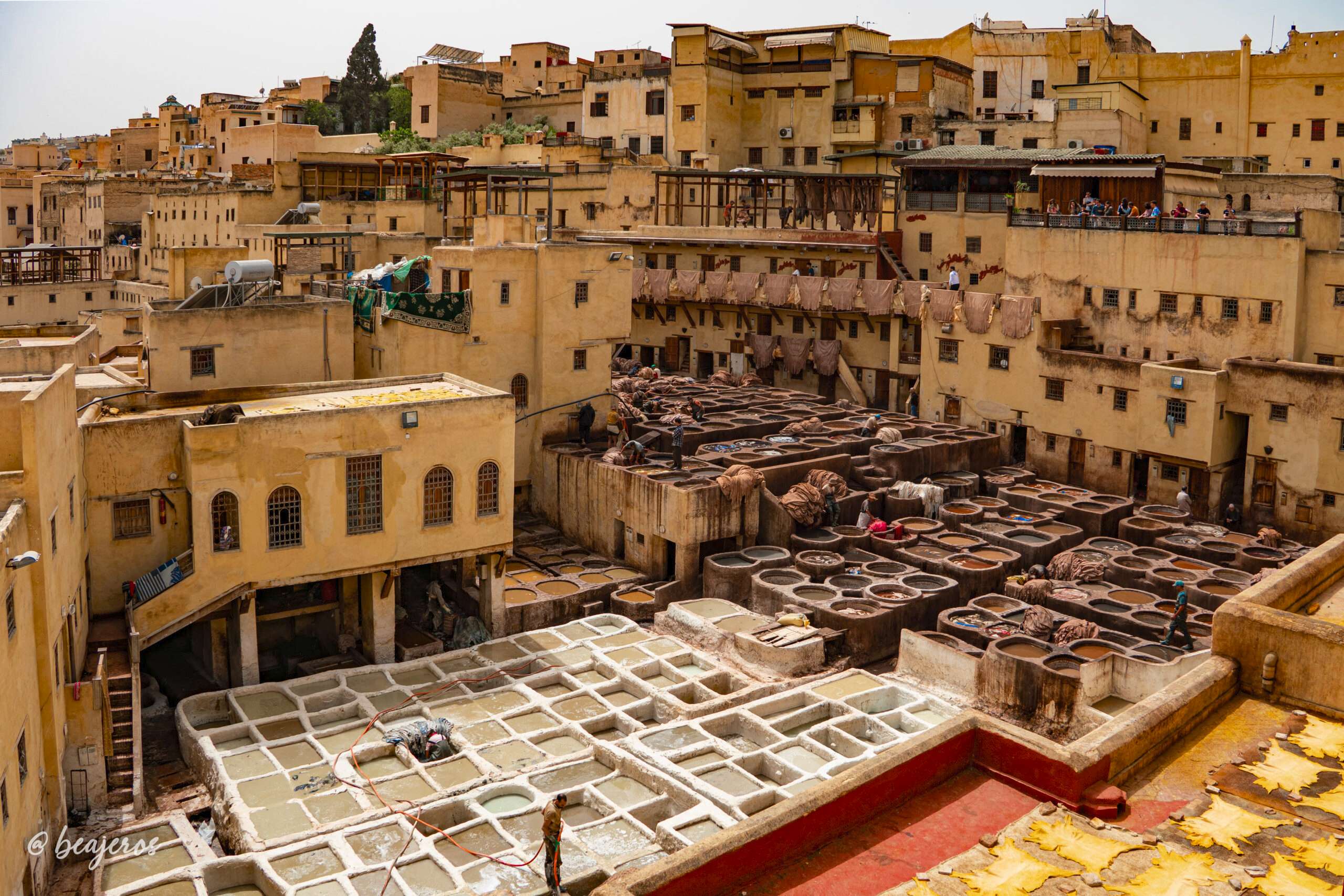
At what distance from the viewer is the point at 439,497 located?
2709cm

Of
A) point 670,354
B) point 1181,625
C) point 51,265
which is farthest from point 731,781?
point 51,265

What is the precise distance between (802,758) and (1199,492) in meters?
20.0

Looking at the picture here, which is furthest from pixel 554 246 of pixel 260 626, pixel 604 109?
pixel 604 109

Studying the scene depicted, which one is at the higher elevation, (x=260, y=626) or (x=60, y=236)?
(x=60, y=236)

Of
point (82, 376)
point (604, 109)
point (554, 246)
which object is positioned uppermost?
point (604, 109)

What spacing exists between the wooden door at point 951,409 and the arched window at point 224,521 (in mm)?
27375

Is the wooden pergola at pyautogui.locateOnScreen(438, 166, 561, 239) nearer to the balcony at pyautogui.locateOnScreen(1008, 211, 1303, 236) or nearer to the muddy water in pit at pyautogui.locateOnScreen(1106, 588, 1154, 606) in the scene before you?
the balcony at pyautogui.locateOnScreen(1008, 211, 1303, 236)

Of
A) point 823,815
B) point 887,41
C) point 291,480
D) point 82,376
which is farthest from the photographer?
point 887,41

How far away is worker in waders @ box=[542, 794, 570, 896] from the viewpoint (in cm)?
1603

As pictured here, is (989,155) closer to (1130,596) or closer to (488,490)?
(1130,596)

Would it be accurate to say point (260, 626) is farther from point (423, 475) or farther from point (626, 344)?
point (626, 344)

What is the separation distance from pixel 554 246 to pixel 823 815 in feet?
85.8

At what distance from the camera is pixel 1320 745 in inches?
519

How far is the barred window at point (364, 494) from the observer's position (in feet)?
84.5
